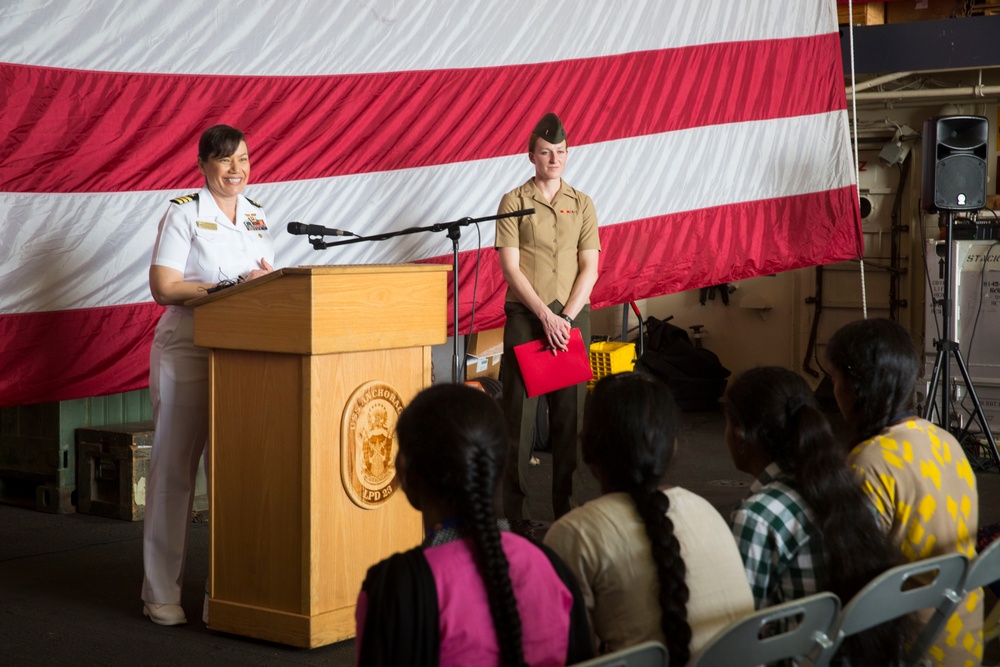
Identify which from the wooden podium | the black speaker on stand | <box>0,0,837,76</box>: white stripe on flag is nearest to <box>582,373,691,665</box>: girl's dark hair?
the wooden podium

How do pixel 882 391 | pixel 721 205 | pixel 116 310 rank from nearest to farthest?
pixel 882 391 → pixel 116 310 → pixel 721 205

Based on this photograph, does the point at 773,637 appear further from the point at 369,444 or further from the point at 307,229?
the point at 307,229

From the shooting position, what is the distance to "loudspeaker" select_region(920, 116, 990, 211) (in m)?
5.07

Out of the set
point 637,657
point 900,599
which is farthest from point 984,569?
point 637,657

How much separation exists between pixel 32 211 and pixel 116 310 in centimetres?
37

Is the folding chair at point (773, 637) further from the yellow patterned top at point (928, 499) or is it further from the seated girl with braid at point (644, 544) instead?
the yellow patterned top at point (928, 499)

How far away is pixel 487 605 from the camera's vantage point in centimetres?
120

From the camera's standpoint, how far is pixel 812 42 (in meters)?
4.91

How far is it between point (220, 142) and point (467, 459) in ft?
5.27

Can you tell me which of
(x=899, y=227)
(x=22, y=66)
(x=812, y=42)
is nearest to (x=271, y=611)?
(x=22, y=66)

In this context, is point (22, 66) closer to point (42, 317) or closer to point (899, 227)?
point (42, 317)

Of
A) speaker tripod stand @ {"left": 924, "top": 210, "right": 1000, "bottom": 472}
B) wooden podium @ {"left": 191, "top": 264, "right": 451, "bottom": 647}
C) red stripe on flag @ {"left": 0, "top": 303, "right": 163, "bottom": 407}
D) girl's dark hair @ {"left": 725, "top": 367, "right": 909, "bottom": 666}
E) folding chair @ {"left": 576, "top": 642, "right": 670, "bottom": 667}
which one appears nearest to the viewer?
folding chair @ {"left": 576, "top": 642, "right": 670, "bottom": 667}

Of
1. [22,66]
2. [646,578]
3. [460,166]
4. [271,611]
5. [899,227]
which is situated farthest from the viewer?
[899,227]

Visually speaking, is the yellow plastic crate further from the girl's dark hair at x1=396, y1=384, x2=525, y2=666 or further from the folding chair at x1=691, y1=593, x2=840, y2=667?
the girl's dark hair at x1=396, y1=384, x2=525, y2=666
